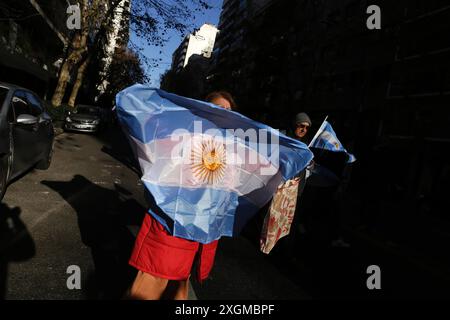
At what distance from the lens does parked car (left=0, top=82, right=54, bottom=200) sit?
4613mm

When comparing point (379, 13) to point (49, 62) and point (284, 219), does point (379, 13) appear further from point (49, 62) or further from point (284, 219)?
point (49, 62)

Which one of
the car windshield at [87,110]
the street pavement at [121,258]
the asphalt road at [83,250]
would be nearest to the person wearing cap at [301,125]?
the street pavement at [121,258]

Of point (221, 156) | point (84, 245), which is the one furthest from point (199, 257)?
point (84, 245)

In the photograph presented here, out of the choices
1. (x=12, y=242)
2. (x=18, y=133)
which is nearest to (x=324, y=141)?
(x=12, y=242)

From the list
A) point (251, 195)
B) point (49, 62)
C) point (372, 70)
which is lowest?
point (251, 195)

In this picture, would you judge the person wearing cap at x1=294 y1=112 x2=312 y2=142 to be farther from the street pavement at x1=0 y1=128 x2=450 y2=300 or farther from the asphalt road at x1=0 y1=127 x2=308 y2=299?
the asphalt road at x1=0 y1=127 x2=308 y2=299

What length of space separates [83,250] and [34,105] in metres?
3.82

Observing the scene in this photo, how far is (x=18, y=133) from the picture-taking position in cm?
506

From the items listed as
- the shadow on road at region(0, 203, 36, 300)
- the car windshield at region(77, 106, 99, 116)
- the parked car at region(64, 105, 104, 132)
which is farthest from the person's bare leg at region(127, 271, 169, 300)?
the car windshield at region(77, 106, 99, 116)

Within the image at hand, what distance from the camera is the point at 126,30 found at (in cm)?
2372

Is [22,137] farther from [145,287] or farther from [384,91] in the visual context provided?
[384,91]

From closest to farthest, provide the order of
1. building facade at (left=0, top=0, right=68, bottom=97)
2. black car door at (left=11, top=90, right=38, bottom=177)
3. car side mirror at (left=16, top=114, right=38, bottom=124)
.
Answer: car side mirror at (left=16, top=114, right=38, bottom=124)
black car door at (left=11, top=90, right=38, bottom=177)
building facade at (left=0, top=0, right=68, bottom=97)

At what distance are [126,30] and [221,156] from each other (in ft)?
78.7

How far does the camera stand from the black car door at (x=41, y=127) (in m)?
6.23
